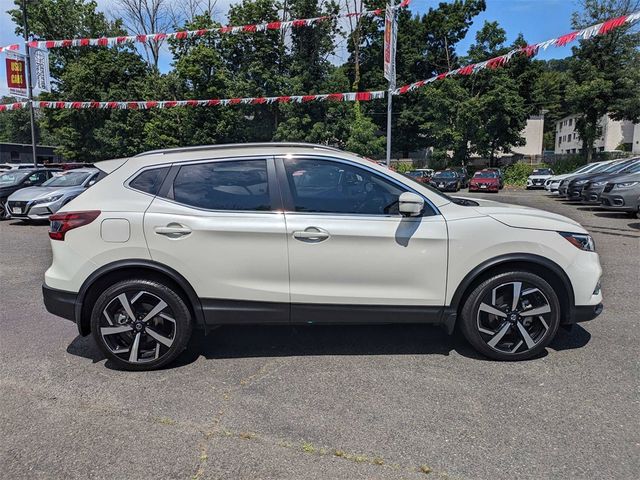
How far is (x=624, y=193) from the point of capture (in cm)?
1255

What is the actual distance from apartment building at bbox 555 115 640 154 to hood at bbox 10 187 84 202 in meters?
49.7

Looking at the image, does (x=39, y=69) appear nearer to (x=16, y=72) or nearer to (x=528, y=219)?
(x=16, y=72)

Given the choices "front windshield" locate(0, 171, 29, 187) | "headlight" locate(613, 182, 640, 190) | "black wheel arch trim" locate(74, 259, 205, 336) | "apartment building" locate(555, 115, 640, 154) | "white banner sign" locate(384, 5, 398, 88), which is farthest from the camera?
"apartment building" locate(555, 115, 640, 154)

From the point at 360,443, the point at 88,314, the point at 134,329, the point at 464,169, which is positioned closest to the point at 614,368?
the point at 360,443

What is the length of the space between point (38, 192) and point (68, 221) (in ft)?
35.2

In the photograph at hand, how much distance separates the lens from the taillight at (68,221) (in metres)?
3.63

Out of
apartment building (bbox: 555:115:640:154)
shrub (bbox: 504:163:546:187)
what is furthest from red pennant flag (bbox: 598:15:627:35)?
apartment building (bbox: 555:115:640:154)

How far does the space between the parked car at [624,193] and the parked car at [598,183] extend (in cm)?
47

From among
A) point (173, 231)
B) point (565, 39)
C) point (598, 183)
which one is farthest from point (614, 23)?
point (173, 231)

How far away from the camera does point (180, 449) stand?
2.75 metres

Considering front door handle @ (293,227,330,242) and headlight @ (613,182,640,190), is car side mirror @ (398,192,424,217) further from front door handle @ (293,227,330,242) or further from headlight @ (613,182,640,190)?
headlight @ (613,182,640,190)

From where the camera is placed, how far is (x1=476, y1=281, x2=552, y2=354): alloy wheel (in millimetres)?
3674

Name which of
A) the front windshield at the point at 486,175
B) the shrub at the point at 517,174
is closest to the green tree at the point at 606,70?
the shrub at the point at 517,174

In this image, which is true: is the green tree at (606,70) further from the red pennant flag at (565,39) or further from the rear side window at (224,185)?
the rear side window at (224,185)
